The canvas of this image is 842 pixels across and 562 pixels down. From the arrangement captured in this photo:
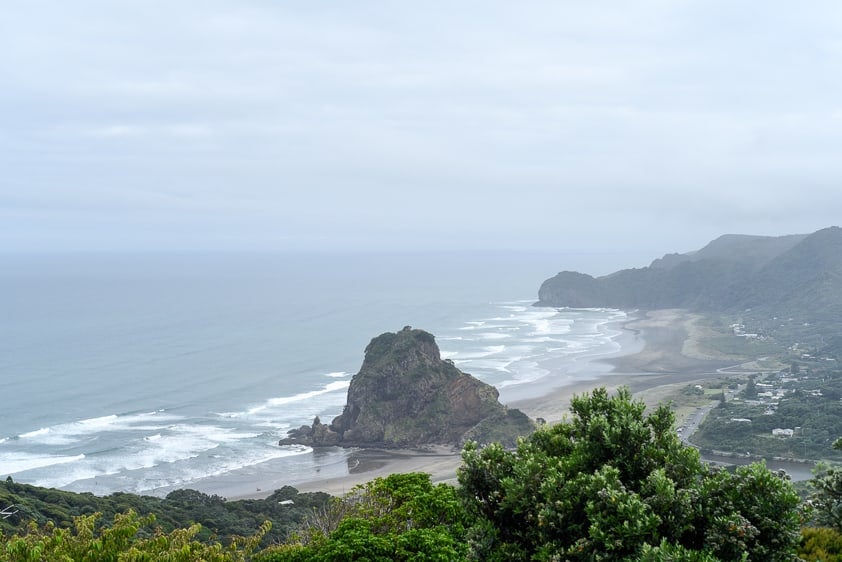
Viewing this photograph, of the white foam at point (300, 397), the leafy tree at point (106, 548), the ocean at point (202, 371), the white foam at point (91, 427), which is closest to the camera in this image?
the leafy tree at point (106, 548)

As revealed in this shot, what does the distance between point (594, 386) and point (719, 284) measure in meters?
112

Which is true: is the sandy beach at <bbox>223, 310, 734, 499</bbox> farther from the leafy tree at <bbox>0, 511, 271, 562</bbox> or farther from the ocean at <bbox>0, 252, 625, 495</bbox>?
the leafy tree at <bbox>0, 511, 271, 562</bbox>

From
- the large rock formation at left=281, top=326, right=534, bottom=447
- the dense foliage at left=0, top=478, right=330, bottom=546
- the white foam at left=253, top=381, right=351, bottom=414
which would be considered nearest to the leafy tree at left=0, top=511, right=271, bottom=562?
the dense foliage at left=0, top=478, right=330, bottom=546

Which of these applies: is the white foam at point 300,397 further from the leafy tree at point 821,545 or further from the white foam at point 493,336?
the leafy tree at point 821,545

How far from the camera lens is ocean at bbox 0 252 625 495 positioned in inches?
2249

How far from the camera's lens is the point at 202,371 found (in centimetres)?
8906

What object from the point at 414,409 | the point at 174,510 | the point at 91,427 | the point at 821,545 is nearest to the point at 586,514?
the point at 821,545

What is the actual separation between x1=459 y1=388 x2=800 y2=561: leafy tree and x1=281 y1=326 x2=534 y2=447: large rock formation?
4895 centimetres

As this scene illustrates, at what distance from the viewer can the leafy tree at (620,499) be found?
10.1 m

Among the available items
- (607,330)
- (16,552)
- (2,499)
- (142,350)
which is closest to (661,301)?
(607,330)

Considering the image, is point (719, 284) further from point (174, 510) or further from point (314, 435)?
point (174, 510)

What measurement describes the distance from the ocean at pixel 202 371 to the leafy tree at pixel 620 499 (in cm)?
4470

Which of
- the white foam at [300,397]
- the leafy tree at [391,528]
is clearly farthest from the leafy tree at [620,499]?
the white foam at [300,397]

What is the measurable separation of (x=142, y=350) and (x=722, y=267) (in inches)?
6085
